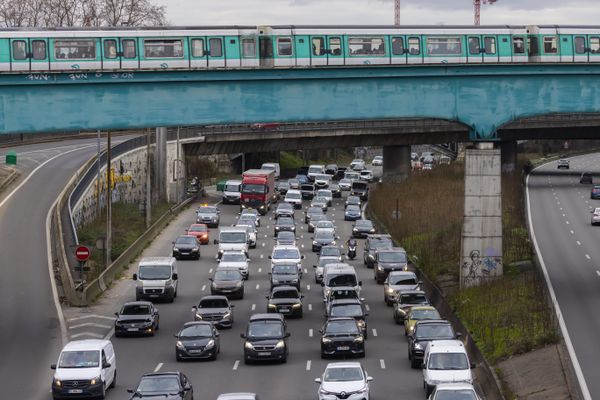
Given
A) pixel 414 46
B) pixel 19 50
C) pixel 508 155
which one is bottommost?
pixel 508 155

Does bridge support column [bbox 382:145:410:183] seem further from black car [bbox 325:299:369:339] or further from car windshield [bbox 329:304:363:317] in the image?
car windshield [bbox 329:304:363:317]

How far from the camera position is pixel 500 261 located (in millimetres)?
58625

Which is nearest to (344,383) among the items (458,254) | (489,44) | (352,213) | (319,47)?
(319,47)

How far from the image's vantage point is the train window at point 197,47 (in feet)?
180

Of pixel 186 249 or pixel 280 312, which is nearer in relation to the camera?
pixel 280 312

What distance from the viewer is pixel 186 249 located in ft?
248

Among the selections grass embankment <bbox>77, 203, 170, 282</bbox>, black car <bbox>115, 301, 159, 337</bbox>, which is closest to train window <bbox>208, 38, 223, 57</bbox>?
black car <bbox>115, 301, 159, 337</bbox>

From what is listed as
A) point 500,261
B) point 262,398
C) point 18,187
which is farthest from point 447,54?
point 18,187

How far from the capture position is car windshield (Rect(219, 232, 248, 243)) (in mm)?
76625

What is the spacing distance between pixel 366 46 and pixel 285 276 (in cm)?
1149

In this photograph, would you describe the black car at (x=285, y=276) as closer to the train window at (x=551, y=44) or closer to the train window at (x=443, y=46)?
the train window at (x=443, y=46)

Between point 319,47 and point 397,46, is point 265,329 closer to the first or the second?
point 319,47

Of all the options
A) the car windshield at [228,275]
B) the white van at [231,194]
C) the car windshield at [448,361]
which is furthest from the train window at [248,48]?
the white van at [231,194]

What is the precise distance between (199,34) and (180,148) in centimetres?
5930
